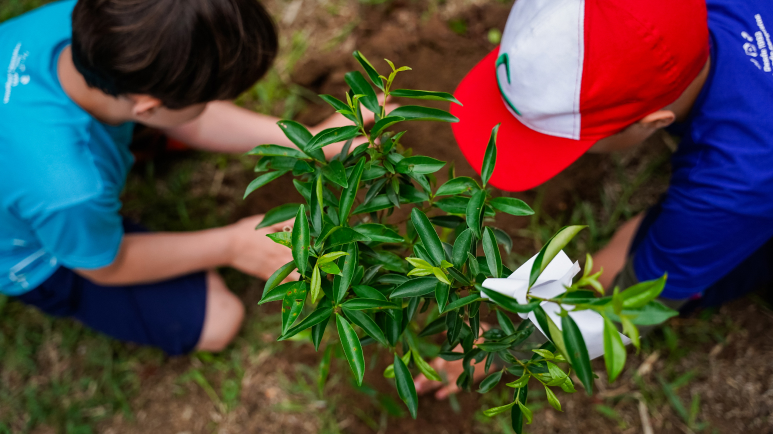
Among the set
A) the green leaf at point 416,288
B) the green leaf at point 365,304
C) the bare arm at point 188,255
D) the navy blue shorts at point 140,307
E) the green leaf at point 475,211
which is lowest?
the navy blue shorts at point 140,307

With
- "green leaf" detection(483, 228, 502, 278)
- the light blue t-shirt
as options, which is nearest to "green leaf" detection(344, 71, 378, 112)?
"green leaf" detection(483, 228, 502, 278)

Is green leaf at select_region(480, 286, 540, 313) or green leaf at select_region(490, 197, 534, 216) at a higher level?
green leaf at select_region(480, 286, 540, 313)

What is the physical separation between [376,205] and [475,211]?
17 centimetres

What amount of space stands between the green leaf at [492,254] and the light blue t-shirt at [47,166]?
99 cm

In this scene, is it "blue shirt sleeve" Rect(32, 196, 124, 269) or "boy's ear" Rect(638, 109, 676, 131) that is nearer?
"boy's ear" Rect(638, 109, 676, 131)

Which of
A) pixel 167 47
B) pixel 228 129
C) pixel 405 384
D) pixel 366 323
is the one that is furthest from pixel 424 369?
pixel 228 129

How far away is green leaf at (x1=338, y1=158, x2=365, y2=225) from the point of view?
781mm

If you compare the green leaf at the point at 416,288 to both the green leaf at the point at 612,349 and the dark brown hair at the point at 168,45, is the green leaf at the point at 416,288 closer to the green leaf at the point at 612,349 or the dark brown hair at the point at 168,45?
the green leaf at the point at 612,349

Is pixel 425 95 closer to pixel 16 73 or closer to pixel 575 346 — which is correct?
pixel 575 346

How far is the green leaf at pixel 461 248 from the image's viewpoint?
0.76 meters

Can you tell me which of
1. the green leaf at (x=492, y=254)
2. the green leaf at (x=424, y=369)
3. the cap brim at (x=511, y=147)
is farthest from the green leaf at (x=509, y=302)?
the cap brim at (x=511, y=147)

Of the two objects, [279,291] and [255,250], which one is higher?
[279,291]

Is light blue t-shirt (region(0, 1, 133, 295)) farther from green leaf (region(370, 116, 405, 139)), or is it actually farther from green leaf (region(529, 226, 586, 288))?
green leaf (region(529, 226, 586, 288))

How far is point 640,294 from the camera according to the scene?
55 cm
